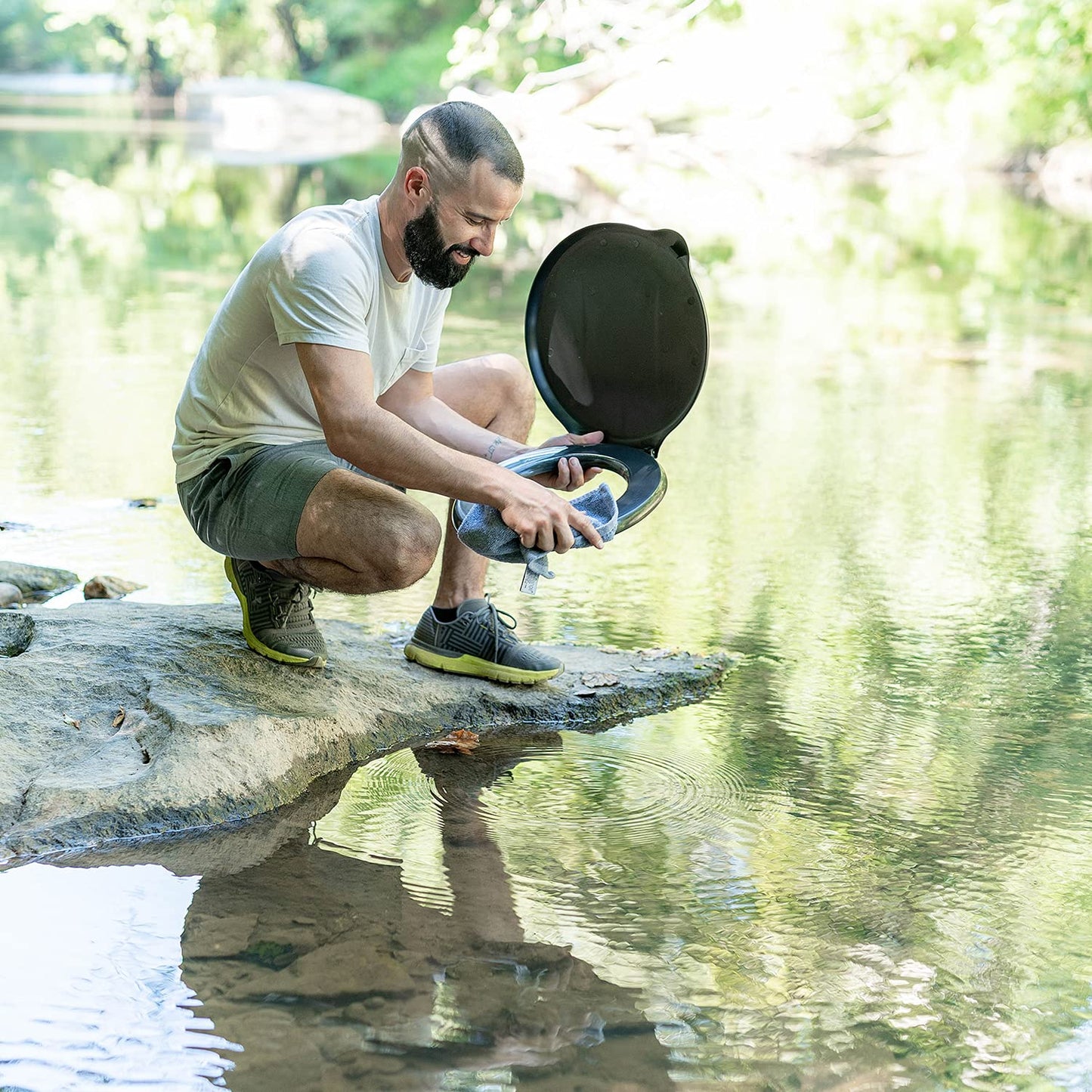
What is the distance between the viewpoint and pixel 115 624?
3.60 metres

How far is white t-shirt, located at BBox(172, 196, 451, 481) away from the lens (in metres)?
3.15

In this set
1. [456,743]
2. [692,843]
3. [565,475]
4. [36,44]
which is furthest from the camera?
[36,44]

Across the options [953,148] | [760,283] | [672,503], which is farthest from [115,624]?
[953,148]

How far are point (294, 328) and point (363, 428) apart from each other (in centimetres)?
27

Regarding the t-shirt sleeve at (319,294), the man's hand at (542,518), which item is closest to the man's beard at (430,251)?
the t-shirt sleeve at (319,294)

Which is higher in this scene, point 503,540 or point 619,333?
point 619,333

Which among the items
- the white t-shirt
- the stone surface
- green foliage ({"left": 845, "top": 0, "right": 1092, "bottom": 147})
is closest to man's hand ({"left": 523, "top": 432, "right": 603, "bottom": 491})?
the white t-shirt

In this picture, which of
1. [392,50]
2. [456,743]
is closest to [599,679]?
[456,743]

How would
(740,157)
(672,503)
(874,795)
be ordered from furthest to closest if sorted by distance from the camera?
1. (740,157)
2. (672,503)
3. (874,795)

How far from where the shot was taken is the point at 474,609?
3652 millimetres

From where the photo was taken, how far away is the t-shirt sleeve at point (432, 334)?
3.62 m

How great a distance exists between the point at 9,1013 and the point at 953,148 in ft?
100

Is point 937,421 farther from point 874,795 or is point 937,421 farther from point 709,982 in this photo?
point 709,982

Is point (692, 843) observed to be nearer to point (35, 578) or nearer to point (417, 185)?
point (417, 185)
